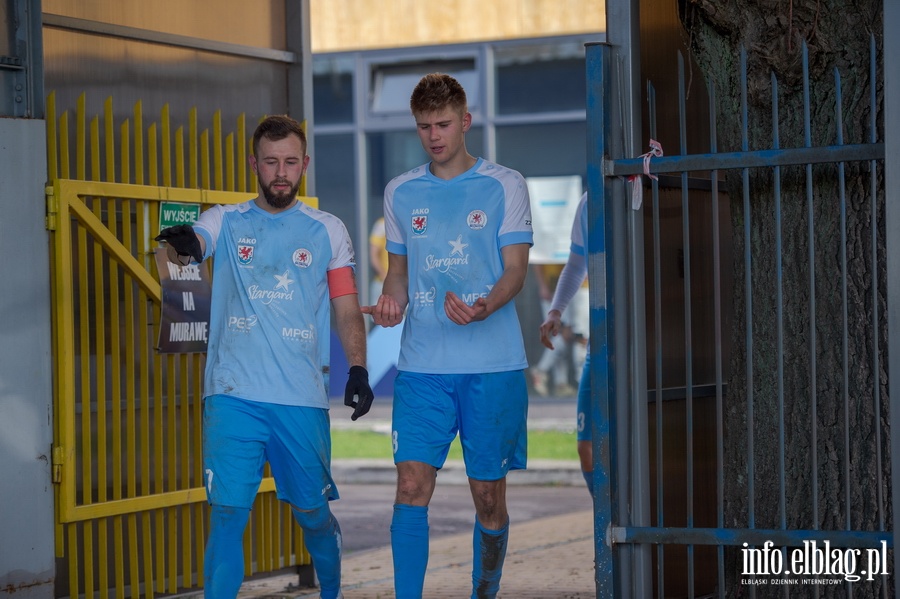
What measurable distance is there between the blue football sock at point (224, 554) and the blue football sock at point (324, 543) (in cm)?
41

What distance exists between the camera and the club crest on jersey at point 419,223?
6230mm

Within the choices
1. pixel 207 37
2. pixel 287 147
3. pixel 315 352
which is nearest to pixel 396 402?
pixel 315 352

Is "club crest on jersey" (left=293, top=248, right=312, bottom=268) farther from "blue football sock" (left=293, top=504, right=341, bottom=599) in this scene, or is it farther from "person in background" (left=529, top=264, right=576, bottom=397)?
"person in background" (left=529, top=264, right=576, bottom=397)

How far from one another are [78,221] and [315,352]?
1524 millimetres

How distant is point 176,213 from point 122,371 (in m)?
0.86

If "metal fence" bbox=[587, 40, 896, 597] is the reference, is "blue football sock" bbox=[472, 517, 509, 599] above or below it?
below

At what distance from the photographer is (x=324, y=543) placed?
20.8 feet

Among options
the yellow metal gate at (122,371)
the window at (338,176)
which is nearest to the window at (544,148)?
the window at (338,176)

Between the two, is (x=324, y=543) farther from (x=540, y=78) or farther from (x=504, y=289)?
(x=540, y=78)

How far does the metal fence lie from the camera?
5.25 metres

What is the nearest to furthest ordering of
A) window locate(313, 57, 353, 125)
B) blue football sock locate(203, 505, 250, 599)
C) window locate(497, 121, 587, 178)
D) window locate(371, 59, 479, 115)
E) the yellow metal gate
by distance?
blue football sock locate(203, 505, 250, 599), the yellow metal gate, window locate(497, 121, 587, 178), window locate(371, 59, 479, 115), window locate(313, 57, 353, 125)

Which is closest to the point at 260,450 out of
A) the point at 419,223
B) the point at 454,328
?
the point at 454,328

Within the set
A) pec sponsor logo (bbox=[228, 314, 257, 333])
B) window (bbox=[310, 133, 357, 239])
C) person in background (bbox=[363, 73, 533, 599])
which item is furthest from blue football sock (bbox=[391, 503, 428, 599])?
window (bbox=[310, 133, 357, 239])

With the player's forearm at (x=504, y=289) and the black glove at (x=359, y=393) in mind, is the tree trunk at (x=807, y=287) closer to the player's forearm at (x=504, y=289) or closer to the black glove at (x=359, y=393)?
the player's forearm at (x=504, y=289)
